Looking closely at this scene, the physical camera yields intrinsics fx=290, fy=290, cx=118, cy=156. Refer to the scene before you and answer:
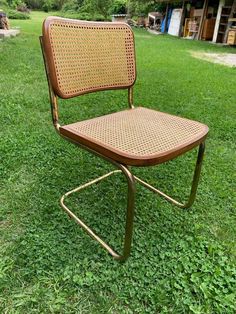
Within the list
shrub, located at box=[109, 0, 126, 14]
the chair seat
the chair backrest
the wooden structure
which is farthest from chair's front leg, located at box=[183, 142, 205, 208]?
shrub, located at box=[109, 0, 126, 14]

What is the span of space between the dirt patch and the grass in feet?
13.4

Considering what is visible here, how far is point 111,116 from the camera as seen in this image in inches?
52.3

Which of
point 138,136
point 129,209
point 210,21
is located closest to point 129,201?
point 129,209

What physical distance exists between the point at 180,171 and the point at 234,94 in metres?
2.15

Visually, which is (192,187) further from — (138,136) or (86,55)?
(86,55)

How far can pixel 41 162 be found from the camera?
1816 mm

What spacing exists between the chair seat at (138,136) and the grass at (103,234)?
46cm

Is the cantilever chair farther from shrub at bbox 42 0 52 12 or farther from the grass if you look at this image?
shrub at bbox 42 0 52 12

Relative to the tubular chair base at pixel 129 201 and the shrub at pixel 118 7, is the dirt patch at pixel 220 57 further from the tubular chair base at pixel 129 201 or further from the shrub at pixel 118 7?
the shrub at pixel 118 7

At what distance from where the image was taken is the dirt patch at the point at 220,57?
6020 mm

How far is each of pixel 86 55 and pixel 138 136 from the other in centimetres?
50

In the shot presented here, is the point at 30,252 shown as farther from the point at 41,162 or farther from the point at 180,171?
the point at 180,171

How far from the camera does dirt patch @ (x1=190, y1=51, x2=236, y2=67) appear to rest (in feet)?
19.7

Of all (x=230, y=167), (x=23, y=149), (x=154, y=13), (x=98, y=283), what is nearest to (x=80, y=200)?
(x=98, y=283)
